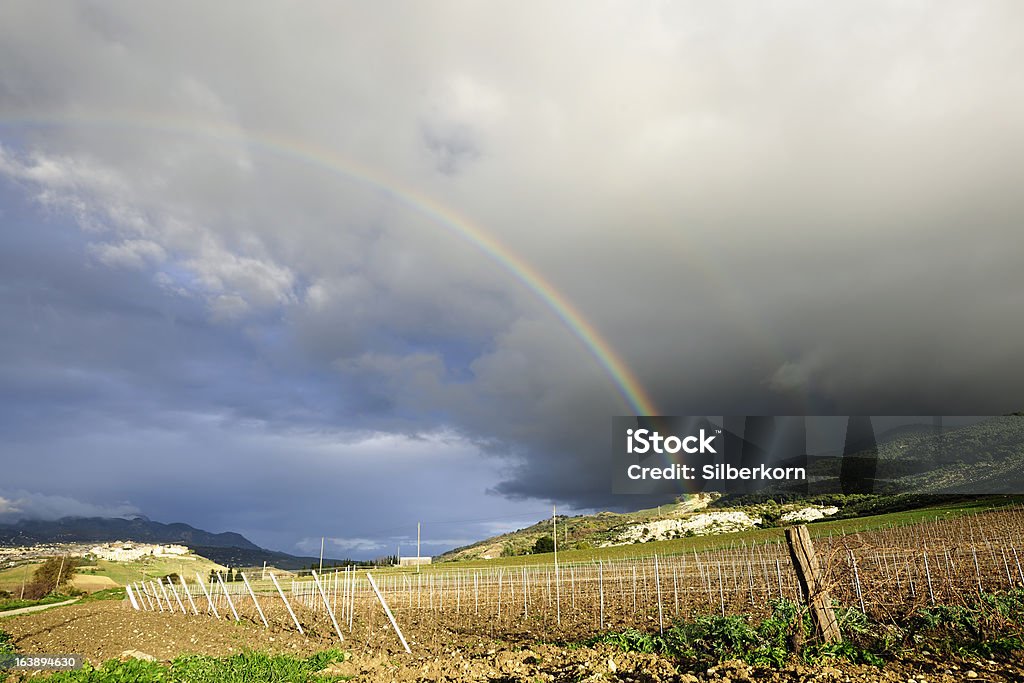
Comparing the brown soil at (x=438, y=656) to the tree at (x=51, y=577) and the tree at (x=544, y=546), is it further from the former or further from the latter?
the tree at (x=544, y=546)

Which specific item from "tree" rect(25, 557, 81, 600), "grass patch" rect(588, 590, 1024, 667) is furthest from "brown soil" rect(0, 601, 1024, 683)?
"tree" rect(25, 557, 81, 600)

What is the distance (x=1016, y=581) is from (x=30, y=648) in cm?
3027

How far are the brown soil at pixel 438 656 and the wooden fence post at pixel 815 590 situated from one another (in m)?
1.20

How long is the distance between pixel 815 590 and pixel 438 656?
25.3 feet

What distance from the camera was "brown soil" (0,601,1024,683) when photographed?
795 cm

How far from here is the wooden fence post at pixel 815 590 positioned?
9773 mm

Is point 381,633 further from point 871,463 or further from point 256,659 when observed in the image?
point 871,463

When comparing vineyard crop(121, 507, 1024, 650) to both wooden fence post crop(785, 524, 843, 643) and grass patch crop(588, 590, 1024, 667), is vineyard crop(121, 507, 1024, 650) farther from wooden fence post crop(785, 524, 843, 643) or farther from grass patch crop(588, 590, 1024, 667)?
grass patch crop(588, 590, 1024, 667)

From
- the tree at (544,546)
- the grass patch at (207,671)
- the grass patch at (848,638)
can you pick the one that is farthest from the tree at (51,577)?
the grass patch at (848,638)

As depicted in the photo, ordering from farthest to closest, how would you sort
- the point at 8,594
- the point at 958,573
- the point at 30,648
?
the point at 8,594 → the point at 958,573 → the point at 30,648

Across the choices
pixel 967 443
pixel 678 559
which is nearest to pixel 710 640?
pixel 678 559

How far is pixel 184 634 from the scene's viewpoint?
57.1 feet

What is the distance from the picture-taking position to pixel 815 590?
9.81 meters

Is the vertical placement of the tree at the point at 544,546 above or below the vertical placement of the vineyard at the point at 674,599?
below
